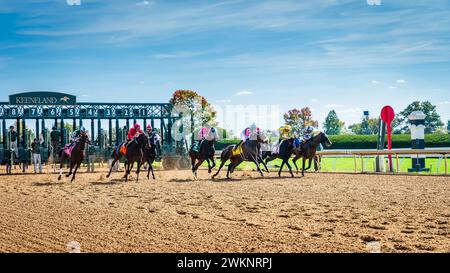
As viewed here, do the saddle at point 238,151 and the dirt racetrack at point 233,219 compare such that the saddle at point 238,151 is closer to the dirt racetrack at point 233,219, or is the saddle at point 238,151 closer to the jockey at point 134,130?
the jockey at point 134,130

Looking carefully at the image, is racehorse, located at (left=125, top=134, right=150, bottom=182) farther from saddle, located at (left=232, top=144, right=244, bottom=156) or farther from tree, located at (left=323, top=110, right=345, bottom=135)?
tree, located at (left=323, top=110, right=345, bottom=135)

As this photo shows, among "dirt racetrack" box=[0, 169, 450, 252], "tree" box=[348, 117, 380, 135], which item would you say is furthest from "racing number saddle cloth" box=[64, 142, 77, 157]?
"tree" box=[348, 117, 380, 135]

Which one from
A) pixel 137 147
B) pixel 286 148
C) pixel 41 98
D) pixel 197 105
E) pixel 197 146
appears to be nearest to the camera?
pixel 137 147

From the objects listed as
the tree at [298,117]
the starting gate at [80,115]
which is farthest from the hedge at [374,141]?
the tree at [298,117]

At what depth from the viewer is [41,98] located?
27.7 meters

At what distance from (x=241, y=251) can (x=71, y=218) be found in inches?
152

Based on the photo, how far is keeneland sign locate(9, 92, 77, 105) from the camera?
27.4 metres

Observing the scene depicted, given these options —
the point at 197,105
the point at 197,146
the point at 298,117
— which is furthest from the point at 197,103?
the point at 197,146

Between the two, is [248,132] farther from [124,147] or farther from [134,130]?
[124,147]

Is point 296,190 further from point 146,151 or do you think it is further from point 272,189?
point 146,151

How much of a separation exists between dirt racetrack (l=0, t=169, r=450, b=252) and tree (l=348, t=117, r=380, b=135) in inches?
3319

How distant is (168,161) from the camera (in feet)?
82.5

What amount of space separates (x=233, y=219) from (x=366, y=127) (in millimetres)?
97053
